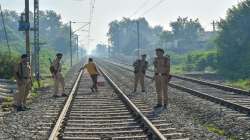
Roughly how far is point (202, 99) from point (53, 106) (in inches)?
219

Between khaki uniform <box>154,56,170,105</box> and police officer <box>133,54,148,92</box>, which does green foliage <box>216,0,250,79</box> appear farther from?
khaki uniform <box>154,56,170,105</box>

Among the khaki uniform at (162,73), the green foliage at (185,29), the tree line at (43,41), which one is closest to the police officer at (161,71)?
the khaki uniform at (162,73)

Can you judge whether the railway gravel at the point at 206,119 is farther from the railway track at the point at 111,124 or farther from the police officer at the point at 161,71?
the police officer at the point at 161,71

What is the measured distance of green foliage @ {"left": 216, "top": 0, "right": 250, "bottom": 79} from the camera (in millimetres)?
41562

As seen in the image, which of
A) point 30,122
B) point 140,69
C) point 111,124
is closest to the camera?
point 111,124

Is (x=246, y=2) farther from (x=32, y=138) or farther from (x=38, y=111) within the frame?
(x=32, y=138)

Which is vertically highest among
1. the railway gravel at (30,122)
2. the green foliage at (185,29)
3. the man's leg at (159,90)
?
the green foliage at (185,29)

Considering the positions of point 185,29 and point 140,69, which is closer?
point 140,69

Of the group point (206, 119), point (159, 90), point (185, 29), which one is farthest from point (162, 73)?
point (185, 29)

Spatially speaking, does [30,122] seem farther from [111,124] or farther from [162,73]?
[162,73]

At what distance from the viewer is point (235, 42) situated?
44656 millimetres

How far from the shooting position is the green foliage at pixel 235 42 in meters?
41.6

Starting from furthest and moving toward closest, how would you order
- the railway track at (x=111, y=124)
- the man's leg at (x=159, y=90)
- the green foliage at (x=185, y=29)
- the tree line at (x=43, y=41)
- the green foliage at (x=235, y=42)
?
the green foliage at (x=185, y=29) → the green foliage at (x=235, y=42) → the tree line at (x=43, y=41) → the man's leg at (x=159, y=90) → the railway track at (x=111, y=124)

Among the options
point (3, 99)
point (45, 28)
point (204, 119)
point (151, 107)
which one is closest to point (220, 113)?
point (204, 119)
